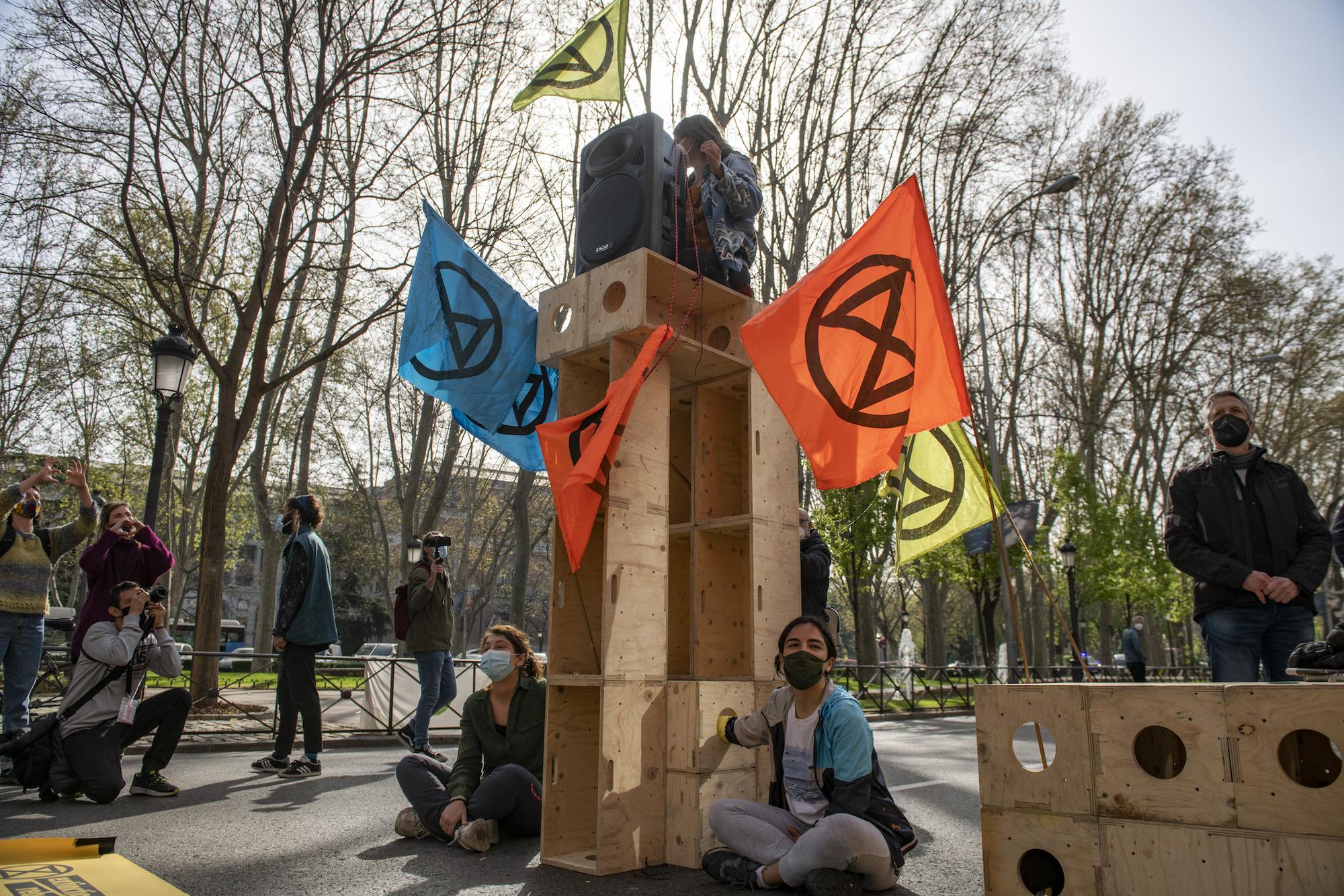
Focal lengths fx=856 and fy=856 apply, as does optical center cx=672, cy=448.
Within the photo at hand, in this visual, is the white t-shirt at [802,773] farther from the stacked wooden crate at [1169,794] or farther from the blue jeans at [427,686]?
the blue jeans at [427,686]

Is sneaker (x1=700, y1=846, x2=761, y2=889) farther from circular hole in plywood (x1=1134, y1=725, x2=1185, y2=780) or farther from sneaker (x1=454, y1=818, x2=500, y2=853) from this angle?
circular hole in plywood (x1=1134, y1=725, x2=1185, y2=780)

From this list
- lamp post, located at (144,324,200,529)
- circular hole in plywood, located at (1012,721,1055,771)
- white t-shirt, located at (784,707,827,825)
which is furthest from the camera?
lamp post, located at (144,324,200,529)

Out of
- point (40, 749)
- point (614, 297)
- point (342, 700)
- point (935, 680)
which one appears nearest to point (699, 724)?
point (614, 297)

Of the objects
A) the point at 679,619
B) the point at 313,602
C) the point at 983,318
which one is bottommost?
the point at 679,619

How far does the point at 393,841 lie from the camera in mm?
4469

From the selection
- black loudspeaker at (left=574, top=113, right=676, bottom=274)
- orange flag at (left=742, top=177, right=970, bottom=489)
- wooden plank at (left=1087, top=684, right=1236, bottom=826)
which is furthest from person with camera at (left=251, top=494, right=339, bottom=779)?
wooden plank at (left=1087, top=684, right=1236, bottom=826)

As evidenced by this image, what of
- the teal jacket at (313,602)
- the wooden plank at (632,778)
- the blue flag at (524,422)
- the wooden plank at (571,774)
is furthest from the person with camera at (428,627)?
the wooden plank at (632,778)

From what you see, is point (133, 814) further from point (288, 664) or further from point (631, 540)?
point (631, 540)

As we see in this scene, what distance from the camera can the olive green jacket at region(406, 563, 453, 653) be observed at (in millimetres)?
7250

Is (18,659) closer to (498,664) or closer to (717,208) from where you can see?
(498,664)

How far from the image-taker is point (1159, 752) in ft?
11.0

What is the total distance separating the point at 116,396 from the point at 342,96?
19.2 m

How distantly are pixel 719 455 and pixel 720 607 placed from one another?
0.93 metres

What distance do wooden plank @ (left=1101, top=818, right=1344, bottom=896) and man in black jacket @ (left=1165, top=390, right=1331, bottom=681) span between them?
1.75m
